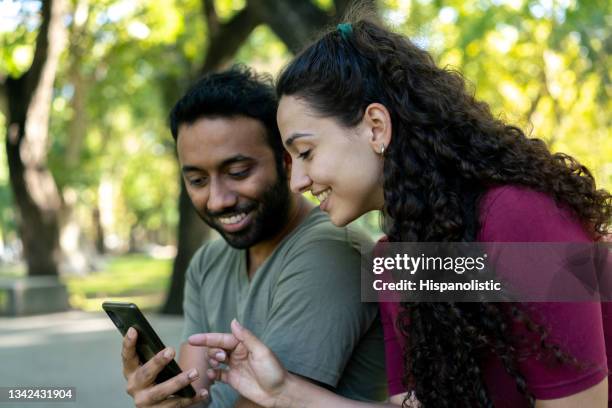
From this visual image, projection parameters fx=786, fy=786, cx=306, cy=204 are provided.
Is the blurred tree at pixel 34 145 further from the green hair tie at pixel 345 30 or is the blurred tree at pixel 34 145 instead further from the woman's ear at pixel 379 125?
the woman's ear at pixel 379 125

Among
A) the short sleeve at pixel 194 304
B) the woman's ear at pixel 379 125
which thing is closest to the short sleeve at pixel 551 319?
the woman's ear at pixel 379 125

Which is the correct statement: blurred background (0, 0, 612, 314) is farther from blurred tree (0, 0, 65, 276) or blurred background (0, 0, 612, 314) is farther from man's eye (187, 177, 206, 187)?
man's eye (187, 177, 206, 187)

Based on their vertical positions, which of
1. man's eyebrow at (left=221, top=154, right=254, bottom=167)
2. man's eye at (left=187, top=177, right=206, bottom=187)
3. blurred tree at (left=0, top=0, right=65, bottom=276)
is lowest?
man's eye at (left=187, top=177, right=206, bottom=187)

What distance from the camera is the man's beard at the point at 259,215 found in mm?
2676

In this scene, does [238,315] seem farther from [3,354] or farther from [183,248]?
[183,248]

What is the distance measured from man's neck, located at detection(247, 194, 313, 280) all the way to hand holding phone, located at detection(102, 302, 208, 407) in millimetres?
536

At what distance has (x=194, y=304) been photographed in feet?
9.82

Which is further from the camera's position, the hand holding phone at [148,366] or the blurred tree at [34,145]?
the blurred tree at [34,145]

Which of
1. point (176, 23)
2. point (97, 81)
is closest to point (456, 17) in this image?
point (176, 23)

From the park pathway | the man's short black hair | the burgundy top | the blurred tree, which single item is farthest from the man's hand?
the blurred tree

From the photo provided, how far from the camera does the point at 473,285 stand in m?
1.91

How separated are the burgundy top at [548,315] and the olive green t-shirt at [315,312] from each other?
495 mm

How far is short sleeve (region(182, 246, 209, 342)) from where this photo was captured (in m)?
2.94

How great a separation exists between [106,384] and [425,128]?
5576 millimetres
